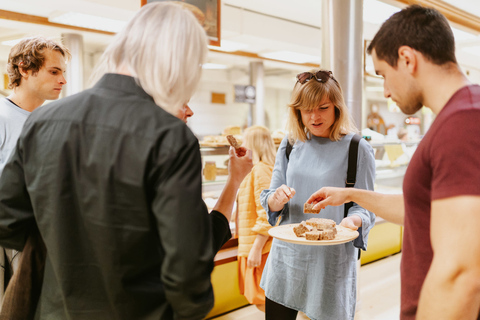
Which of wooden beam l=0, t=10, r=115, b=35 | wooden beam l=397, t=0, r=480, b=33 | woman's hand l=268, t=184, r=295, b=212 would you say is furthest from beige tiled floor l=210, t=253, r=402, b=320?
wooden beam l=0, t=10, r=115, b=35

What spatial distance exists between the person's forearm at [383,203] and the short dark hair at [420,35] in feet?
2.08

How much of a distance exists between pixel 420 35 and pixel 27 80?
2.09 metres

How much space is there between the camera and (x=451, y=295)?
3.35 feet

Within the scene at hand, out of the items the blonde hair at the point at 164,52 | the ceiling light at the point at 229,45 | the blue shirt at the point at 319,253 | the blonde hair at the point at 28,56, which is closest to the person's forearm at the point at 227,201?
the blonde hair at the point at 164,52

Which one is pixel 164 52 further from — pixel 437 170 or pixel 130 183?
pixel 437 170

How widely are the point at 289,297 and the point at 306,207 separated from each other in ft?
1.68

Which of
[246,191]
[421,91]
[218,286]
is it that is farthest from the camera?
[218,286]

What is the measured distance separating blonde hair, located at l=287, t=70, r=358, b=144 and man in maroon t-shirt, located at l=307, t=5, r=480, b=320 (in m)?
0.90

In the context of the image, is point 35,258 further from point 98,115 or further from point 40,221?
point 98,115

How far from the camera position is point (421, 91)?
45.7 inches

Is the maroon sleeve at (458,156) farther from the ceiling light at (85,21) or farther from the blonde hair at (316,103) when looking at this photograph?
the ceiling light at (85,21)

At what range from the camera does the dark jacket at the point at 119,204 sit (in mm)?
998

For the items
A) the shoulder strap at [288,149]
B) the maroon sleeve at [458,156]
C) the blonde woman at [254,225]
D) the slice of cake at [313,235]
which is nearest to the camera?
the maroon sleeve at [458,156]

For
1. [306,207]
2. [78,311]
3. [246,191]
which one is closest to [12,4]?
[246,191]
